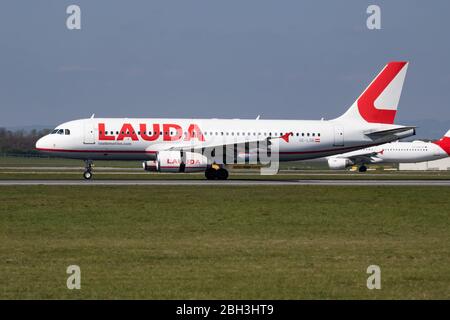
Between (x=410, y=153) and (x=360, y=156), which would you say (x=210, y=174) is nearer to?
(x=360, y=156)

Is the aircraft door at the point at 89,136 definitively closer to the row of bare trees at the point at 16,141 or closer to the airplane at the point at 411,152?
the airplane at the point at 411,152

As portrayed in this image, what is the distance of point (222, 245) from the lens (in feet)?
66.2

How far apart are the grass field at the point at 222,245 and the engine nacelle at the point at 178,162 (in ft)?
41.4

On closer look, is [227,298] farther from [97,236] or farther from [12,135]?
[12,135]

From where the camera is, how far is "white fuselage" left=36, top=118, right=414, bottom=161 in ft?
168

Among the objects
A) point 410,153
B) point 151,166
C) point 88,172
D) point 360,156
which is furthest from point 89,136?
point 410,153

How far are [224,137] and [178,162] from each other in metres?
5.91

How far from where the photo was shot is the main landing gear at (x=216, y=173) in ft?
172

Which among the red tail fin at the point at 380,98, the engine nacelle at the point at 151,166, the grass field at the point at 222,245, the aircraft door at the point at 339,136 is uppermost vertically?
the red tail fin at the point at 380,98

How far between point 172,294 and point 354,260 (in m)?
5.52

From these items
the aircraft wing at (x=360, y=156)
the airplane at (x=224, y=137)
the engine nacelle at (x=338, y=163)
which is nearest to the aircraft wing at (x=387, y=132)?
the airplane at (x=224, y=137)

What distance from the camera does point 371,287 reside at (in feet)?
47.5

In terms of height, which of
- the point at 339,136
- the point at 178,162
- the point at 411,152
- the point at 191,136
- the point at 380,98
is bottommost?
the point at 411,152

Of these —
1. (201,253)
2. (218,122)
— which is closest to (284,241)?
(201,253)
